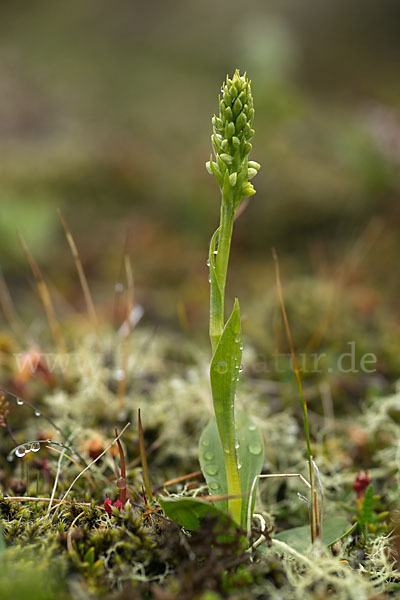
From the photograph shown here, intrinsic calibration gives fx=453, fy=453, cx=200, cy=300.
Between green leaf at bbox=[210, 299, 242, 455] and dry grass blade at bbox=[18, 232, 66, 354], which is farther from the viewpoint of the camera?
dry grass blade at bbox=[18, 232, 66, 354]

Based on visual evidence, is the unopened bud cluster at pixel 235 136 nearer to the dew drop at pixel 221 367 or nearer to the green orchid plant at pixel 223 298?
the green orchid plant at pixel 223 298

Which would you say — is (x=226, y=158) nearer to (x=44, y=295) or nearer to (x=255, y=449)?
(x=255, y=449)

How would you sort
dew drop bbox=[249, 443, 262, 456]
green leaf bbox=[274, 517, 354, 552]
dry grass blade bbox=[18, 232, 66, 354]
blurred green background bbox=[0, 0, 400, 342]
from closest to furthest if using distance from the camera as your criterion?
1. green leaf bbox=[274, 517, 354, 552]
2. dew drop bbox=[249, 443, 262, 456]
3. dry grass blade bbox=[18, 232, 66, 354]
4. blurred green background bbox=[0, 0, 400, 342]

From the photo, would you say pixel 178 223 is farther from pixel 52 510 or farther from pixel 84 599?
pixel 84 599

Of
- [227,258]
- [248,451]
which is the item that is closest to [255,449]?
[248,451]

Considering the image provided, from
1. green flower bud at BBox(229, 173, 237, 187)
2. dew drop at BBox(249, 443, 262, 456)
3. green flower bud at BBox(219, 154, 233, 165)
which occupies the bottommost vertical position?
dew drop at BBox(249, 443, 262, 456)

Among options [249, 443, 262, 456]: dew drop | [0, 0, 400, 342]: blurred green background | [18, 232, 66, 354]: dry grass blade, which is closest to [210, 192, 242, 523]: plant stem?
[249, 443, 262, 456]: dew drop

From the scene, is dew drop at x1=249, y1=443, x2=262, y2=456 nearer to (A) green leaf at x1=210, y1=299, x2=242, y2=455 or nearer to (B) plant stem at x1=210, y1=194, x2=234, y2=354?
(A) green leaf at x1=210, y1=299, x2=242, y2=455
